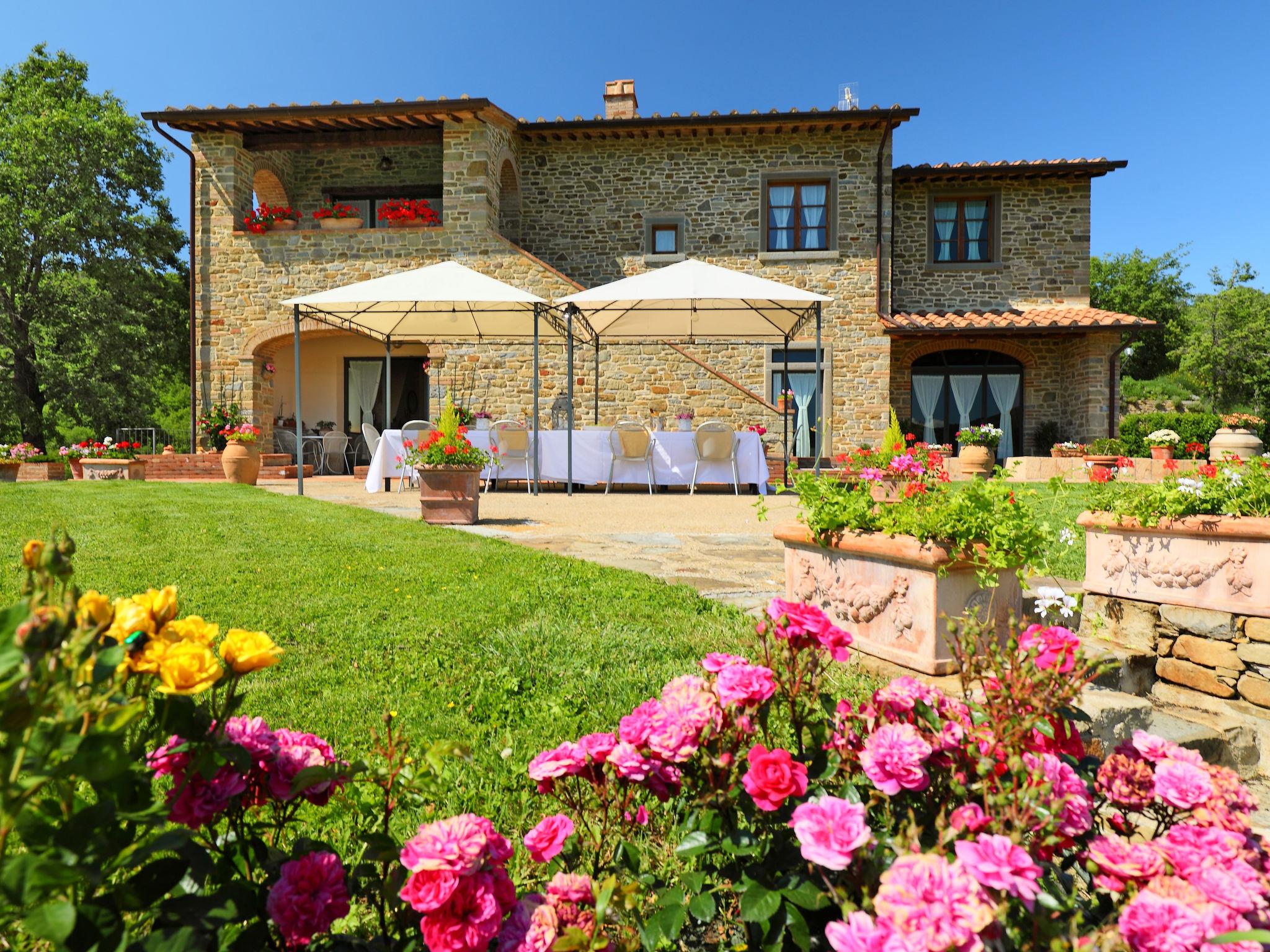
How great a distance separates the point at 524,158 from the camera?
1386 cm

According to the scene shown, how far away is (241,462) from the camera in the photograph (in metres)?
10.2

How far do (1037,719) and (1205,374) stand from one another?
3126 cm

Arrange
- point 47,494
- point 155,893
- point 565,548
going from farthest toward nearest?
point 47,494 → point 565,548 → point 155,893

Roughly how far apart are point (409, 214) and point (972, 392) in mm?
10408

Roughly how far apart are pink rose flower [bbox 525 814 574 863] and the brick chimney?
584 inches

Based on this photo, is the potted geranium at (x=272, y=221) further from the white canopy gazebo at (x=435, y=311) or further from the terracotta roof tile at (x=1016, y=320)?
the terracotta roof tile at (x=1016, y=320)

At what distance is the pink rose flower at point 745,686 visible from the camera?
108 cm

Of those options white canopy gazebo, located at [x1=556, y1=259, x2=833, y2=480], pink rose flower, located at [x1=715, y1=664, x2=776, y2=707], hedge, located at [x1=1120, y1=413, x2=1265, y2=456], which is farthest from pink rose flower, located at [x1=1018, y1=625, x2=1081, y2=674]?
hedge, located at [x1=1120, y1=413, x2=1265, y2=456]

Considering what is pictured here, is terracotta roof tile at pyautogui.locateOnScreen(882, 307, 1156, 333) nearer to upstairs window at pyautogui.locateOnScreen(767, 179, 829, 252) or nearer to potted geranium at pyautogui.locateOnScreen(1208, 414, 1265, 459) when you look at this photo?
upstairs window at pyautogui.locateOnScreen(767, 179, 829, 252)

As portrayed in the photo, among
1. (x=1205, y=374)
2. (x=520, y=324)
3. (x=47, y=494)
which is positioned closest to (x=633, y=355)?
(x=520, y=324)

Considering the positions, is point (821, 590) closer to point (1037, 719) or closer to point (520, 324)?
point (1037, 719)

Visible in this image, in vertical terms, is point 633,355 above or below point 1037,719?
above

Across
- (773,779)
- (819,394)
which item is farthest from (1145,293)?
(773,779)

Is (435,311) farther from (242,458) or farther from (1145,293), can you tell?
(1145,293)
